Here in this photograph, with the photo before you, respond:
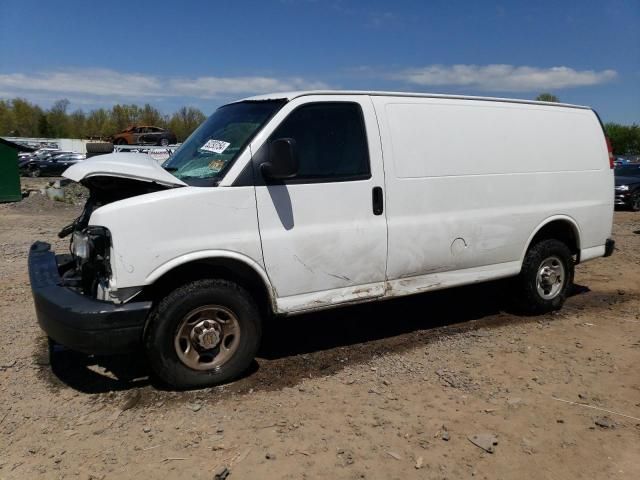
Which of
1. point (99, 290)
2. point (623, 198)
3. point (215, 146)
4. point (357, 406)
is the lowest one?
point (623, 198)

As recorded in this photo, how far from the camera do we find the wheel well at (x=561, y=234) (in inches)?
225

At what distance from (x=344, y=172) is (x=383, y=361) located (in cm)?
159

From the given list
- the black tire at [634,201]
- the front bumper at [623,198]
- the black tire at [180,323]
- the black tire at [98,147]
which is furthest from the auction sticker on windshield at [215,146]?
the black tire at [634,201]

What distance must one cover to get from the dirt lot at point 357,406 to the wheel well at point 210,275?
710 mm

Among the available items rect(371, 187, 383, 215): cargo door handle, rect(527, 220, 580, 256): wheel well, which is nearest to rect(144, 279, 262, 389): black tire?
rect(371, 187, 383, 215): cargo door handle

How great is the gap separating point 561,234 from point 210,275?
3.92 meters

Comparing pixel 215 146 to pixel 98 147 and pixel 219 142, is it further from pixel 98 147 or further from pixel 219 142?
pixel 98 147

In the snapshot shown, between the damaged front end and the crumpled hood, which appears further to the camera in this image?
the crumpled hood

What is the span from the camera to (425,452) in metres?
3.25

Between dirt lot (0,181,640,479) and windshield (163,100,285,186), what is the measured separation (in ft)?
5.28

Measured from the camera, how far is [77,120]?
92.2m

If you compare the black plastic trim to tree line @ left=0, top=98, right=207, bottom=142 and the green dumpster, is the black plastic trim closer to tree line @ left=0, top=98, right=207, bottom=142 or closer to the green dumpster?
the green dumpster

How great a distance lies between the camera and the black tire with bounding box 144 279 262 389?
3.79 meters

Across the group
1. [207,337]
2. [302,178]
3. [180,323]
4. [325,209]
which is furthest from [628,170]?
[180,323]
